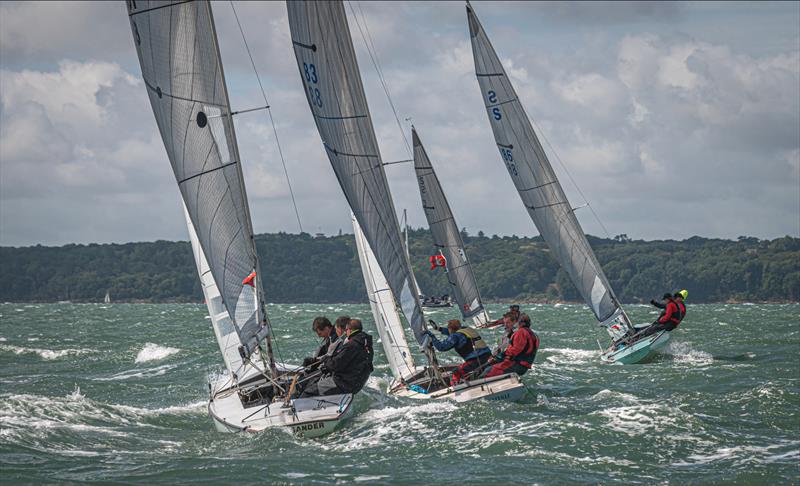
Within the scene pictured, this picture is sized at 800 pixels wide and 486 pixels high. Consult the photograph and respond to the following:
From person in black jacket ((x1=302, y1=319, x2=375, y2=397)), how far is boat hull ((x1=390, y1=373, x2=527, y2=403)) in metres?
2.03

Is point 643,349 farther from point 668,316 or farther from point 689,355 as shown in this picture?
point 689,355

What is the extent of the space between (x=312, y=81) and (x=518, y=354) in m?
5.53

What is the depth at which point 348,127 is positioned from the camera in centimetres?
1513

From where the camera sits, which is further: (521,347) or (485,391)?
(521,347)

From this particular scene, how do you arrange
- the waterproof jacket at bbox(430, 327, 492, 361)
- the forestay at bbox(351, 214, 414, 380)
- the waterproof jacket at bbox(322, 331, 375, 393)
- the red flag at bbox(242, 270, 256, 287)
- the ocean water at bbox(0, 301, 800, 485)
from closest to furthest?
the ocean water at bbox(0, 301, 800, 485)
the waterproof jacket at bbox(322, 331, 375, 393)
the red flag at bbox(242, 270, 256, 287)
the waterproof jacket at bbox(430, 327, 492, 361)
the forestay at bbox(351, 214, 414, 380)

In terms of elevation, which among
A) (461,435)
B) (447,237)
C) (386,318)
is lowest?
(461,435)

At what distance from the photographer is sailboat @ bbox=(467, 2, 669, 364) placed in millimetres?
24203

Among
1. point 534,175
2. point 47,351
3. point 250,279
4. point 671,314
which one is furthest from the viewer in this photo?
point 47,351

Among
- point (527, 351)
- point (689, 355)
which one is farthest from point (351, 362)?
point (689, 355)

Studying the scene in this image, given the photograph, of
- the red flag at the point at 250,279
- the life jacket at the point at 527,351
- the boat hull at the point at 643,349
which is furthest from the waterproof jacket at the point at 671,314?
the red flag at the point at 250,279

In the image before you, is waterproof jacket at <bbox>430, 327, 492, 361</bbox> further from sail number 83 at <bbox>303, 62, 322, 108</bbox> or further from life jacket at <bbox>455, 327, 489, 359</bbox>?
sail number 83 at <bbox>303, 62, 322, 108</bbox>

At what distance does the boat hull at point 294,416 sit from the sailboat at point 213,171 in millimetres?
14

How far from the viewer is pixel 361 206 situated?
51.1 feet

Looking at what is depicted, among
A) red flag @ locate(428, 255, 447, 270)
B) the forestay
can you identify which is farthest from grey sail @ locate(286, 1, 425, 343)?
red flag @ locate(428, 255, 447, 270)
